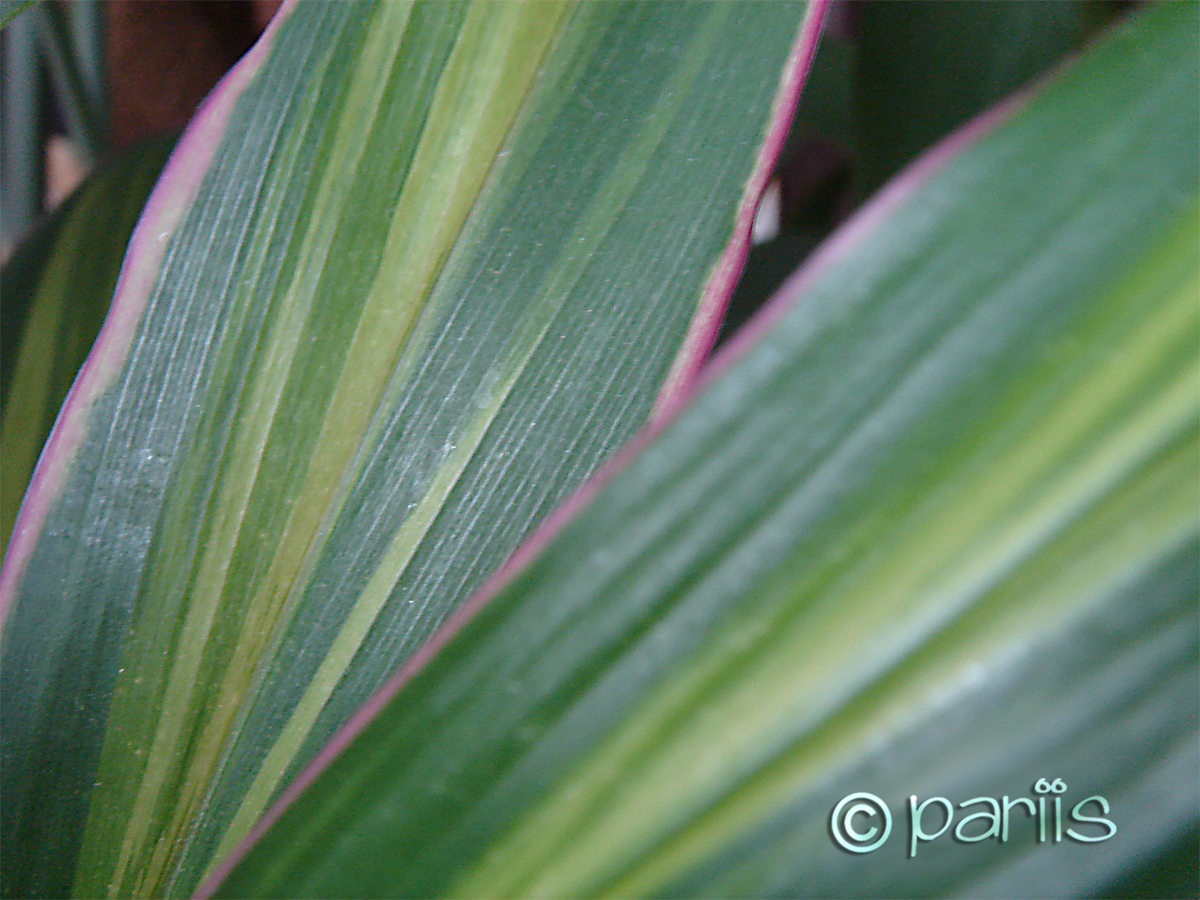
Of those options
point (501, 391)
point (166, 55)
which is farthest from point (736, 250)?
point (166, 55)

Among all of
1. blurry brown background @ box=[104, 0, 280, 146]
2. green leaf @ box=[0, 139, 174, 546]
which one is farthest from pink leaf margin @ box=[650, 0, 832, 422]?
blurry brown background @ box=[104, 0, 280, 146]

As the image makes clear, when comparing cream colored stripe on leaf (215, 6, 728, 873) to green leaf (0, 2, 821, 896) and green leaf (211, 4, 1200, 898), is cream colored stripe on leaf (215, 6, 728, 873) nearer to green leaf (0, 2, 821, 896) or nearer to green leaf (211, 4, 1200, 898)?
green leaf (0, 2, 821, 896)

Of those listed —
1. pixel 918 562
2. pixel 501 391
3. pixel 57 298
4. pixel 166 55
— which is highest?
pixel 166 55

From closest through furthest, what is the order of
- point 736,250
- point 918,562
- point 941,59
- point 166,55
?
point 918,562, point 736,250, point 941,59, point 166,55

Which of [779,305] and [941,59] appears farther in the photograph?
[941,59]

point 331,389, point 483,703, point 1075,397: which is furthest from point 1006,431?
point 331,389

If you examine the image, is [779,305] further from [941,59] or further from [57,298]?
[57,298]

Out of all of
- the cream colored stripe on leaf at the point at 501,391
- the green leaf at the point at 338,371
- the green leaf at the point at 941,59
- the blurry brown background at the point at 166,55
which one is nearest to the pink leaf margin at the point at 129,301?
the green leaf at the point at 338,371
